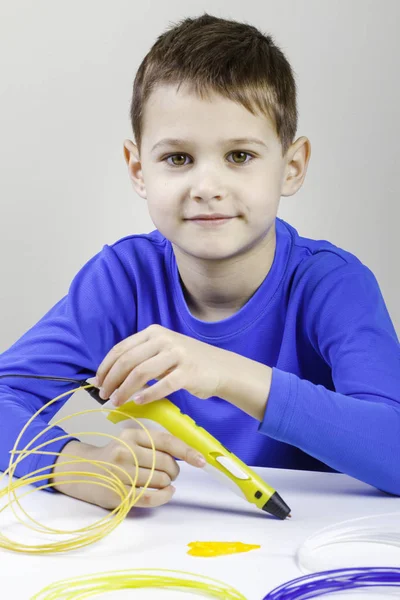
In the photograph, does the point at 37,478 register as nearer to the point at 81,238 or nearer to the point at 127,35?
the point at 81,238

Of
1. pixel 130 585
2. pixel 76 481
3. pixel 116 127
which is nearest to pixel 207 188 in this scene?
pixel 76 481

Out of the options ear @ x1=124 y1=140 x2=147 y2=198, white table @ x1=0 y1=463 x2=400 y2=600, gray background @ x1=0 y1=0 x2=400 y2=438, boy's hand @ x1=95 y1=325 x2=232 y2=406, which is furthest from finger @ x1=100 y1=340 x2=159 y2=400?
gray background @ x1=0 y1=0 x2=400 y2=438

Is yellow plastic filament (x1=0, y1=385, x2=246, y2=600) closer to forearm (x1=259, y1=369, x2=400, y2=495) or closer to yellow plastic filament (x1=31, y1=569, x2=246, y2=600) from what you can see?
yellow plastic filament (x1=31, y1=569, x2=246, y2=600)

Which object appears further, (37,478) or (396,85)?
(396,85)

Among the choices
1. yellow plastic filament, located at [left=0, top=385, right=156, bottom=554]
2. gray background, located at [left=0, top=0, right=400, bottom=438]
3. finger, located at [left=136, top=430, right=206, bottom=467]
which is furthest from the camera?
gray background, located at [left=0, top=0, right=400, bottom=438]

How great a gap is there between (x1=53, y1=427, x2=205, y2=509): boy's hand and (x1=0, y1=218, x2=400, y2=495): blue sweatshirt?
0.08m

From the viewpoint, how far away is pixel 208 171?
103 cm

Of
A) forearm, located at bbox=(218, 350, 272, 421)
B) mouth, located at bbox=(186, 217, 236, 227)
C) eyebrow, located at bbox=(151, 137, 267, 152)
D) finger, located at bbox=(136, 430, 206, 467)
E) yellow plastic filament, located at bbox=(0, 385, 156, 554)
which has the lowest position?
yellow plastic filament, located at bbox=(0, 385, 156, 554)

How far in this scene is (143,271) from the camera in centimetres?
125

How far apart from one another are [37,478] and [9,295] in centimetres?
116

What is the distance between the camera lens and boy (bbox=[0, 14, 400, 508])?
0.88m

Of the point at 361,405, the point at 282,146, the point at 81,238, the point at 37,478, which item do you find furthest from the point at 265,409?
the point at 81,238

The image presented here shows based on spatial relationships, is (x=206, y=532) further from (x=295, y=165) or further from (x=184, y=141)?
(x=295, y=165)

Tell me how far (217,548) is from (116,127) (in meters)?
1.37
